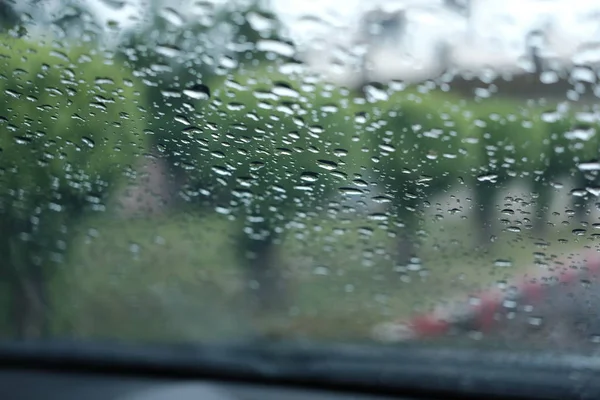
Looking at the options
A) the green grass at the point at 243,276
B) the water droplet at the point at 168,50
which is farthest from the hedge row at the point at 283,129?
the green grass at the point at 243,276

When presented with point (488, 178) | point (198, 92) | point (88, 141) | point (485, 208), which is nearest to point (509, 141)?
point (488, 178)

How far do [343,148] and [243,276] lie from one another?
3.89ft

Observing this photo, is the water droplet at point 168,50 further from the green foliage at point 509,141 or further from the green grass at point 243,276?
the green foliage at point 509,141

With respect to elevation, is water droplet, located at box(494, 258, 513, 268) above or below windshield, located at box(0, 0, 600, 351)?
below

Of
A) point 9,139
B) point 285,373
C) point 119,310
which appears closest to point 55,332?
point 119,310

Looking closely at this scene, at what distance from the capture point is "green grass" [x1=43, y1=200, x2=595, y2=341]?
380 centimetres

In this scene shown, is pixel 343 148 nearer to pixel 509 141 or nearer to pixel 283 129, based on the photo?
→ pixel 283 129

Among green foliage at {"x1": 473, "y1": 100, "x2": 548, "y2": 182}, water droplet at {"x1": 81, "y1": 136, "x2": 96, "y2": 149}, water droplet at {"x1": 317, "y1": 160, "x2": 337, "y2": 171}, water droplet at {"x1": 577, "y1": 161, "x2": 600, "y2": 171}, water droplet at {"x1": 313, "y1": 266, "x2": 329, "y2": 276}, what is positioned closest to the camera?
water droplet at {"x1": 577, "y1": 161, "x2": 600, "y2": 171}

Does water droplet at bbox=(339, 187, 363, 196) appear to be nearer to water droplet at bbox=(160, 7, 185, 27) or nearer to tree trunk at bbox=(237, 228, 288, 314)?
tree trunk at bbox=(237, 228, 288, 314)

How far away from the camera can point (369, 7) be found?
339 centimetres

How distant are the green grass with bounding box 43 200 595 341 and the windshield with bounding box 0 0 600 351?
14 mm

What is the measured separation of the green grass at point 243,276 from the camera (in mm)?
3805

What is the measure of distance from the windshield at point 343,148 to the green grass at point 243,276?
0.05 feet

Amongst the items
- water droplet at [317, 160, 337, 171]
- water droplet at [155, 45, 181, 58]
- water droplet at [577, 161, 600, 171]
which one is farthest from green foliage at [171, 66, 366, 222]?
water droplet at [577, 161, 600, 171]
